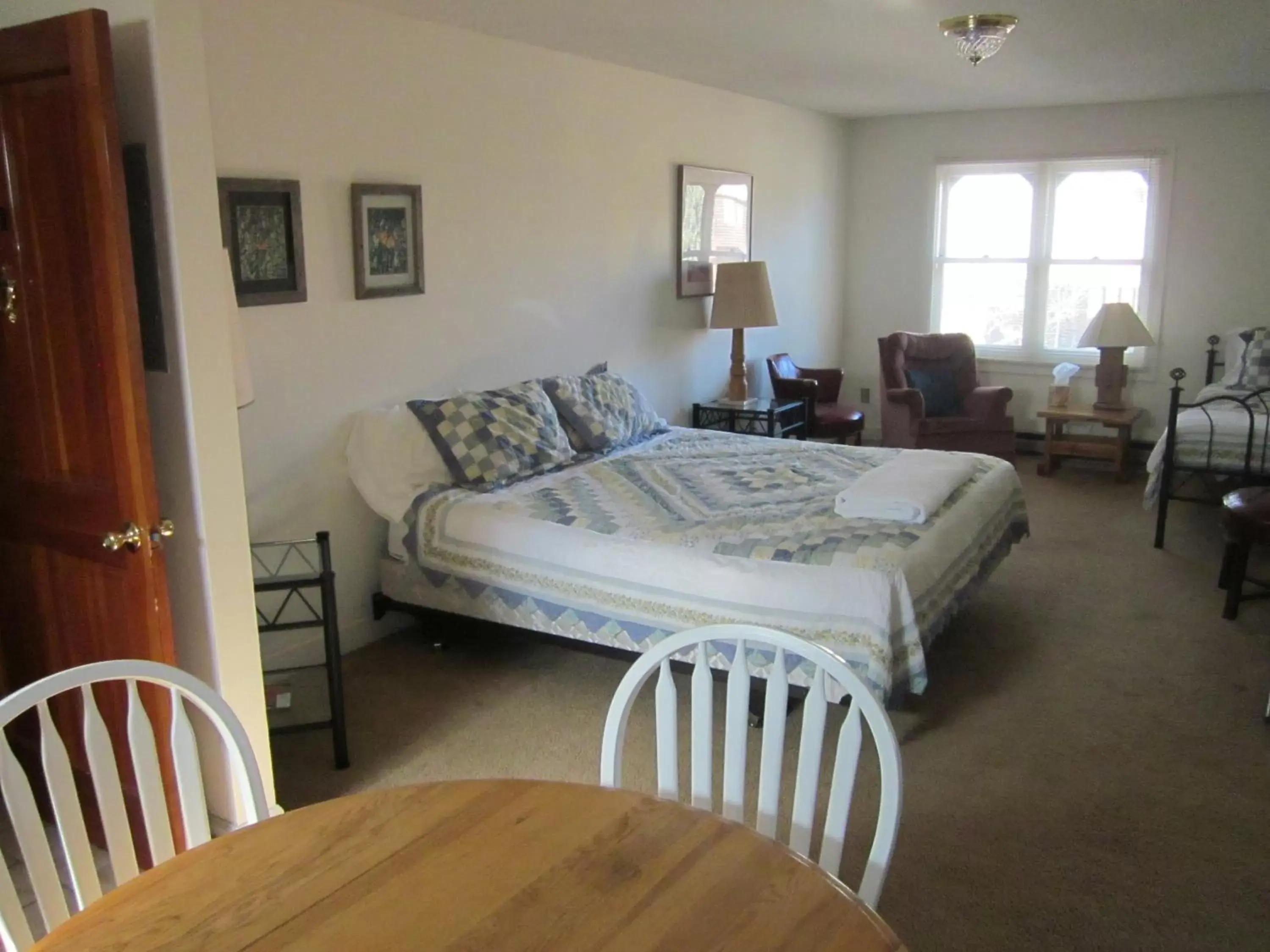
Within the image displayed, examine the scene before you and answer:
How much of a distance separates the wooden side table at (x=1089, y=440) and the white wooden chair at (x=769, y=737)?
512cm

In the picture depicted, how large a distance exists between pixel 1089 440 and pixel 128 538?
5726 millimetres

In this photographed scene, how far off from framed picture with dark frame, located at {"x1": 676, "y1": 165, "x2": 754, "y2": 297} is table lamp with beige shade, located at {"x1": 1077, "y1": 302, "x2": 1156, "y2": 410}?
2.10 m

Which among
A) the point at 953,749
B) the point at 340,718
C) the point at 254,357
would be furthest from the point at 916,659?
the point at 254,357

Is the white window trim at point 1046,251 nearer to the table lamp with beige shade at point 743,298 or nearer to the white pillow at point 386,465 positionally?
the table lamp with beige shade at point 743,298

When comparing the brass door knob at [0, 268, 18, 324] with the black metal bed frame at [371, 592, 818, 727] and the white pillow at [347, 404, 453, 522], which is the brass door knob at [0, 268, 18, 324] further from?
the black metal bed frame at [371, 592, 818, 727]

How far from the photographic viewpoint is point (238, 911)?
1281 millimetres

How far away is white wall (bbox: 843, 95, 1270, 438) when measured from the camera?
6.22 m

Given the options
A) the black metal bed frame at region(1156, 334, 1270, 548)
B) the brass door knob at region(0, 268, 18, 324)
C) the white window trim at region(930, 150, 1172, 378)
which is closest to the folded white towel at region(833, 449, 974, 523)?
the black metal bed frame at region(1156, 334, 1270, 548)

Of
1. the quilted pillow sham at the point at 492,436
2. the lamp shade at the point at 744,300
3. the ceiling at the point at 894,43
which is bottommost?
the quilted pillow sham at the point at 492,436

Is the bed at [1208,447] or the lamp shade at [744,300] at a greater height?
the lamp shade at [744,300]

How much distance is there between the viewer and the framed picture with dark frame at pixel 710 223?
18.1ft

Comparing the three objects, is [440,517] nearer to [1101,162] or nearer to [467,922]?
[467,922]

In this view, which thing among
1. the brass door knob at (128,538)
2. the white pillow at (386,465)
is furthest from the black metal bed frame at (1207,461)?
the brass door knob at (128,538)

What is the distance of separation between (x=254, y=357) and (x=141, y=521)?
1292 mm
